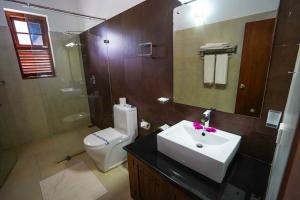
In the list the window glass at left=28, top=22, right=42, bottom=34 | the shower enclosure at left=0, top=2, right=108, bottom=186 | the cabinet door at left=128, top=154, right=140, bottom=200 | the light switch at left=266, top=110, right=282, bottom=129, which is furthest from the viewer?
the window glass at left=28, top=22, right=42, bottom=34

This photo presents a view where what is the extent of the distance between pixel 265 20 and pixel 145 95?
4.27ft

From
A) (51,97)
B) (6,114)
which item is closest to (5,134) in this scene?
(6,114)

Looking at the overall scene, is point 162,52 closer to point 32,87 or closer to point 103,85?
point 103,85

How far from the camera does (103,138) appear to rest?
1.88m

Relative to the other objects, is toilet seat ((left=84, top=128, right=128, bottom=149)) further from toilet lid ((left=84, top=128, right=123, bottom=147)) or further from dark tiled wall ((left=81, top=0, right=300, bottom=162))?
dark tiled wall ((left=81, top=0, right=300, bottom=162))

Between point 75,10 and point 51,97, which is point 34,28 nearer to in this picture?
point 75,10

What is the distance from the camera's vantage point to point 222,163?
819 millimetres

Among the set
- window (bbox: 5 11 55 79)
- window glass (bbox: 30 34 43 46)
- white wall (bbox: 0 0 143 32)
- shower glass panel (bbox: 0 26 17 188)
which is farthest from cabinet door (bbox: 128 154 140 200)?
window glass (bbox: 30 34 43 46)

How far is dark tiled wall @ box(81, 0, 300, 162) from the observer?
2.86 ft

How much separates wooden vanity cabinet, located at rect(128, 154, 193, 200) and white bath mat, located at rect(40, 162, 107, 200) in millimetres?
506

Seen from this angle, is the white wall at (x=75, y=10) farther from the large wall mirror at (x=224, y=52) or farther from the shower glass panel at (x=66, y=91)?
the large wall mirror at (x=224, y=52)

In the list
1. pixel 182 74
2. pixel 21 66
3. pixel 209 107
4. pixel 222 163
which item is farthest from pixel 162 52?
pixel 21 66

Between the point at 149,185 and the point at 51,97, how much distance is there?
2337 millimetres

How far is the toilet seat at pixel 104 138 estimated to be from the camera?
1.77 metres
